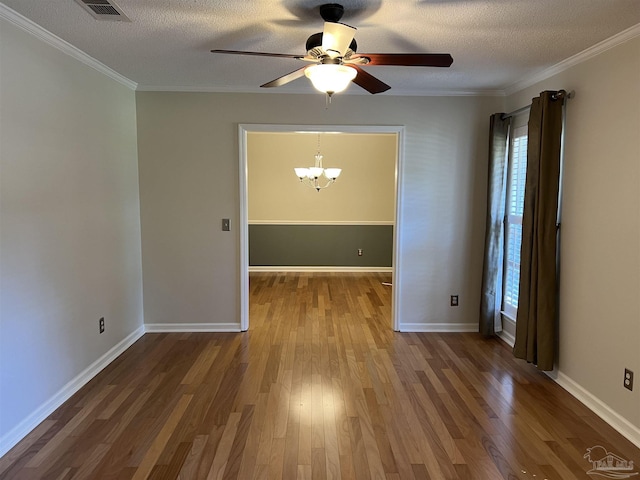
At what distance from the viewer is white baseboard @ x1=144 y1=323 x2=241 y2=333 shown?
4012 mm

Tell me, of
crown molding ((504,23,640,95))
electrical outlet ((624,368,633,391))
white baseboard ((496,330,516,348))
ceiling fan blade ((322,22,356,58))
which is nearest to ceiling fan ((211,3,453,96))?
ceiling fan blade ((322,22,356,58))

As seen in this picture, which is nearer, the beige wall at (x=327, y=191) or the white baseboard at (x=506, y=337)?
the white baseboard at (x=506, y=337)

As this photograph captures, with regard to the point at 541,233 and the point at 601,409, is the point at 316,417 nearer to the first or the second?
the point at 601,409

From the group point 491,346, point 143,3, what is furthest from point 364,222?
point 143,3

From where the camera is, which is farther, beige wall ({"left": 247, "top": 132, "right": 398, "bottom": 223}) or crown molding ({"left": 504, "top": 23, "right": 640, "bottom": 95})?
beige wall ({"left": 247, "top": 132, "right": 398, "bottom": 223})

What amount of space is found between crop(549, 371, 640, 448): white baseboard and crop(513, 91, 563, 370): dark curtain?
128mm

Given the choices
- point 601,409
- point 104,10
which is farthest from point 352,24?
point 601,409

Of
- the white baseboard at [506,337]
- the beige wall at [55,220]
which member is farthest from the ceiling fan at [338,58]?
the white baseboard at [506,337]

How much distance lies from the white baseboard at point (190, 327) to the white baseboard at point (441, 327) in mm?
1740

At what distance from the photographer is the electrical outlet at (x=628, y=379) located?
7.55ft

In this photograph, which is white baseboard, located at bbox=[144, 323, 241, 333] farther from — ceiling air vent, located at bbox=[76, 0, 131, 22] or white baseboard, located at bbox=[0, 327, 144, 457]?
ceiling air vent, located at bbox=[76, 0, 131, 22]

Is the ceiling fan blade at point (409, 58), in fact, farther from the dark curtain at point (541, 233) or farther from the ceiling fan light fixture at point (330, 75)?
the dark curtain at point (541, 233)

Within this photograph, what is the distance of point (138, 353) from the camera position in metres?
3.49

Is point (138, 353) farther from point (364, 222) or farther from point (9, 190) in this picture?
point (364, 222)
